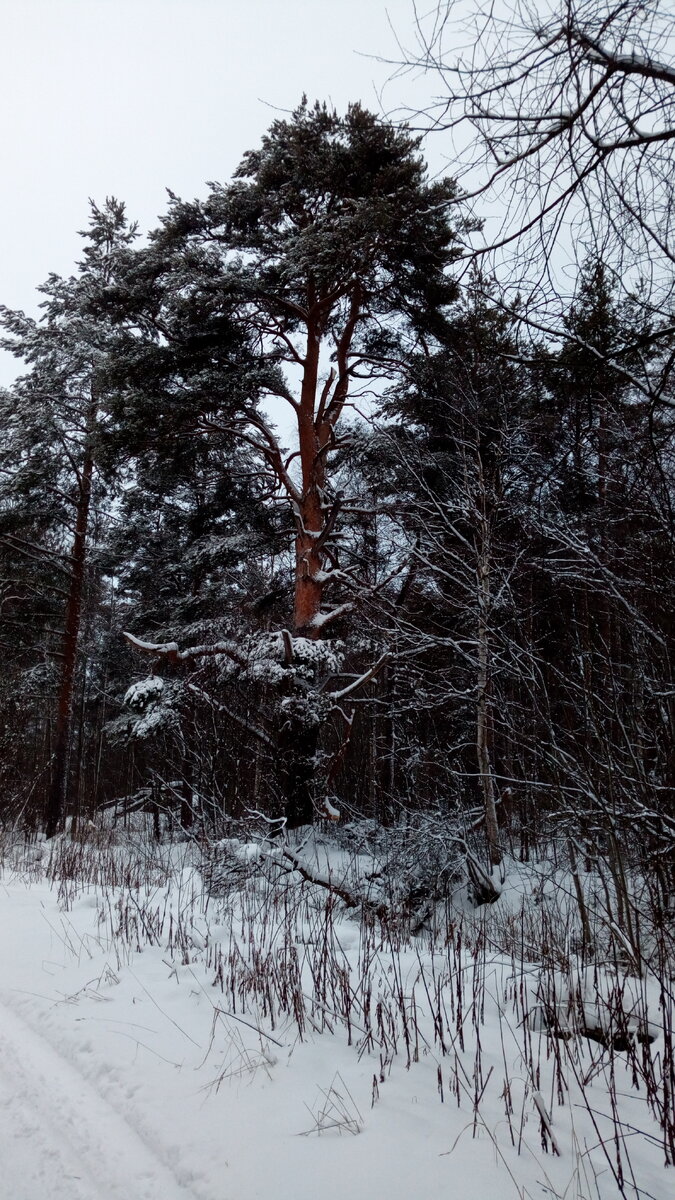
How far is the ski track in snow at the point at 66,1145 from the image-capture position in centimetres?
209

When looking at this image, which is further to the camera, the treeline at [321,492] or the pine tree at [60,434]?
the pine tree at [60,434]

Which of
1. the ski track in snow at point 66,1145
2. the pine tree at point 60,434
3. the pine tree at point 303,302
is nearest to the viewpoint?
the ski track in snow at point 66,1145

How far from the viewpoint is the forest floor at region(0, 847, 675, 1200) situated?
6.88 ft

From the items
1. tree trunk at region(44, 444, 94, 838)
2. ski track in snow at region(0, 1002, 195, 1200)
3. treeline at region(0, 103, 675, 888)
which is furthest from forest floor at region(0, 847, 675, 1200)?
tree trunk at region(44, 444, 94, 838)

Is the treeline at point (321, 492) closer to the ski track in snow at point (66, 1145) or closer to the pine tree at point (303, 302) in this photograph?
the pine tree at point (303, 302)

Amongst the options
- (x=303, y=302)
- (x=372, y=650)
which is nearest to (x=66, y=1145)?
(x=372, y=650)

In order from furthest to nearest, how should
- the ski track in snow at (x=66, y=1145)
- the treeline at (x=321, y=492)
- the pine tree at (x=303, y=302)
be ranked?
the pine tree at (x=303, y=302) < the treeline at (x=321, y=492) < the ski track in snow at (x=66, y=1145)

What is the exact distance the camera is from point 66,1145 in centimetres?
Answer: 233

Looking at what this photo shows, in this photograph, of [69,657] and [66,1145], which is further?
[69,657]

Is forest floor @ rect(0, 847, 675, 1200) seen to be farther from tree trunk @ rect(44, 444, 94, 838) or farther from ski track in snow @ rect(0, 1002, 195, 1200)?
tree trunk @ rect(44, 444, 94, 838)

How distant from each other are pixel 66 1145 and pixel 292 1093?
2.72ft

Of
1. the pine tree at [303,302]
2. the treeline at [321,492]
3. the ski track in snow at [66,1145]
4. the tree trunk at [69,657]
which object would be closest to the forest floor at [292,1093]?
the ski track in snow at [66,1145]

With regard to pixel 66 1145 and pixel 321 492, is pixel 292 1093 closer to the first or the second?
pixel 66 1145

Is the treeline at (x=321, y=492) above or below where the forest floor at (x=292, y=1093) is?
above
